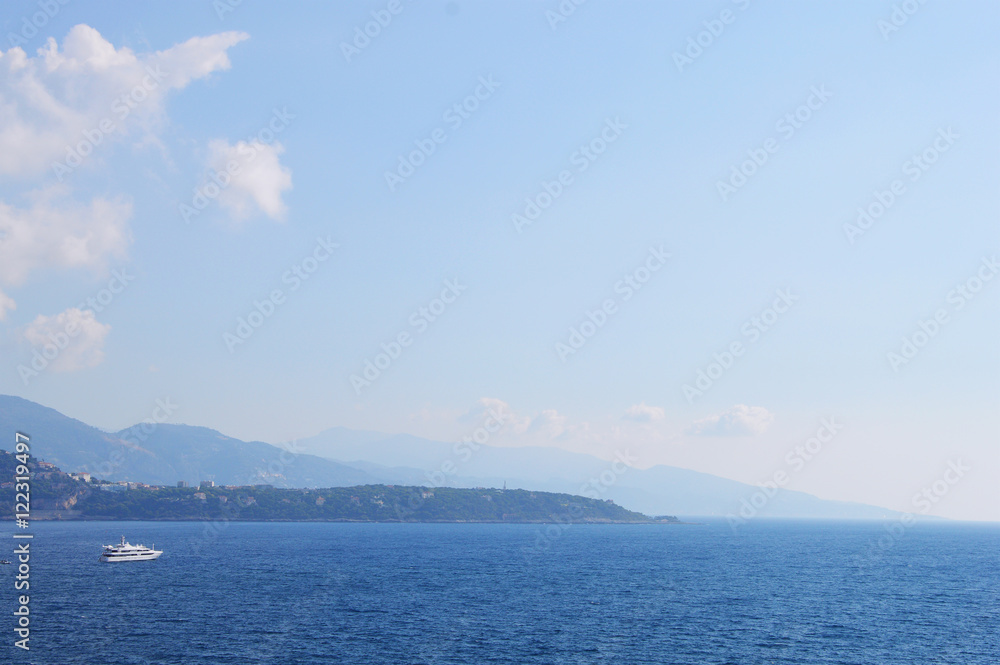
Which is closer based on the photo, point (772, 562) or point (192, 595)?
point (192, 595)

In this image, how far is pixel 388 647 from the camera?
2810 inches

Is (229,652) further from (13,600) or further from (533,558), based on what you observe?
(533,558)

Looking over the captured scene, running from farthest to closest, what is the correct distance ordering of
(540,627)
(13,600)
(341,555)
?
(341,555)
(13,600)
(540,627)

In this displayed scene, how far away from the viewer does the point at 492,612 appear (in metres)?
90.4

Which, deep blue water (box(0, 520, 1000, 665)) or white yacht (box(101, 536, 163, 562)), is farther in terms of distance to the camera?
white yacht (box(101, 536, 163, 562))

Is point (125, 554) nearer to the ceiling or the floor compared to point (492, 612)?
nearer to the floor

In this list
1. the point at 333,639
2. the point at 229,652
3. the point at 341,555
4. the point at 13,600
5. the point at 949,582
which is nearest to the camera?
the point at 229,652

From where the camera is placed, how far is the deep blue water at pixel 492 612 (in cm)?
7000

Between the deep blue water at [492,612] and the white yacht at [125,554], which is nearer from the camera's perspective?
the deep blue water at [492,612]

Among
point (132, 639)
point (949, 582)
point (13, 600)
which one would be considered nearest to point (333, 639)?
point (132, 639)

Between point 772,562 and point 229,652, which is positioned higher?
point 229,652

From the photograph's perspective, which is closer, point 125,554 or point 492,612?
point 492,612

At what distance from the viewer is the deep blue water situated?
70.0 meters

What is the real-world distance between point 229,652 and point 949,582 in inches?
5063
